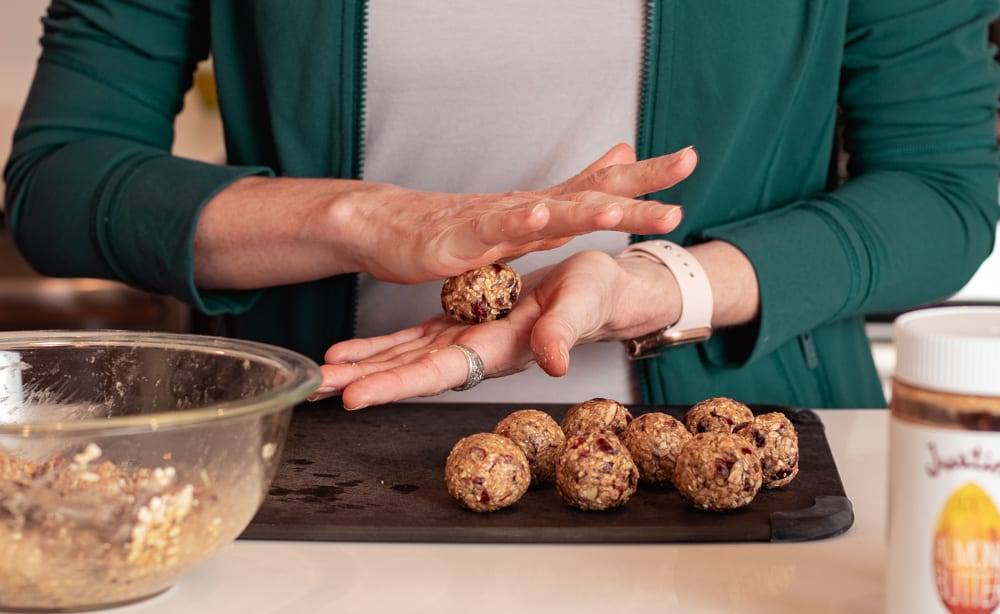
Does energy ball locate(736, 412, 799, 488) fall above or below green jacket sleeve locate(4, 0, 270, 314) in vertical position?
below

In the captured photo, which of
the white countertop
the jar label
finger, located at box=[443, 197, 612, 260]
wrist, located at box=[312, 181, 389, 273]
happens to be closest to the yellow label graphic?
the jar label

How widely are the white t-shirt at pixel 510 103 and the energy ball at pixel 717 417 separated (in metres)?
0.38

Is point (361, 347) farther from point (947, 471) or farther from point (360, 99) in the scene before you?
point (947, 471)

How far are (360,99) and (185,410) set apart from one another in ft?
2.18

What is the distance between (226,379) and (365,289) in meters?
0.63

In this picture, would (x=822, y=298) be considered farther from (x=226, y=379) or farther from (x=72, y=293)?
(x=72, y=293)

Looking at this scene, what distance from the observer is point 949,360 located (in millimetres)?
631

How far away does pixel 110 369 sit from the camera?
3.12 ft

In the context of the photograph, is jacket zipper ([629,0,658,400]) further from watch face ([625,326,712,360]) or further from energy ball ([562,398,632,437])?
energy ball ([562,398,632,437])

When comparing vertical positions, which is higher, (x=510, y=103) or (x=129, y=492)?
(x=510, y=103)

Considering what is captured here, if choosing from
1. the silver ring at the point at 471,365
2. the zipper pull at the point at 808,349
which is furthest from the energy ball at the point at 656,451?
the zipper pull at the point at 808,349

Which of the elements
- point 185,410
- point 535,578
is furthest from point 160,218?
point 535,578

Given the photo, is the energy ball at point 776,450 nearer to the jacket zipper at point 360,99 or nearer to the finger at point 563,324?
the finger at point 563,324

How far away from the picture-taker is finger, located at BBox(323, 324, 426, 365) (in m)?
1.18
